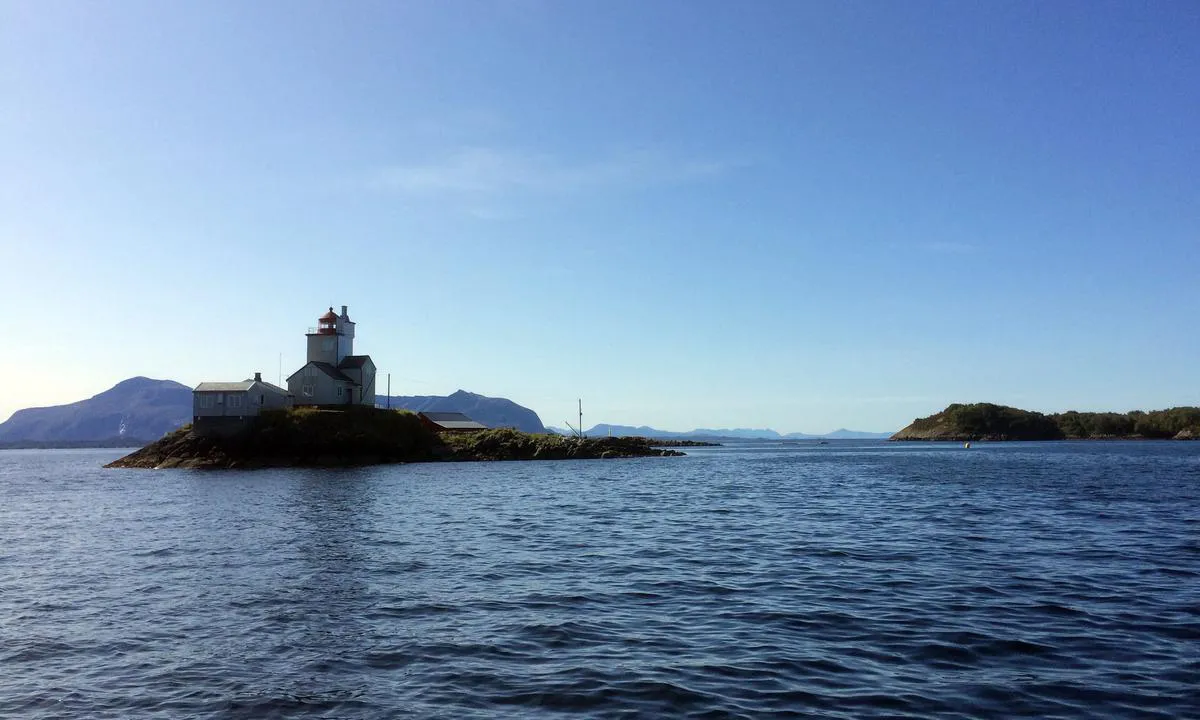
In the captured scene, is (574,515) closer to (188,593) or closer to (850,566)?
(850,566)

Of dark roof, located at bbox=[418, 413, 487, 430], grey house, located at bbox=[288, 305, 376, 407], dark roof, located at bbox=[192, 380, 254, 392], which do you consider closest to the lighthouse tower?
grey house, located at bbox=[288, 305, 376, 407]

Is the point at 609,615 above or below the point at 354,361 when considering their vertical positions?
below

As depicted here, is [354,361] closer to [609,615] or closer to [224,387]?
[224,387]

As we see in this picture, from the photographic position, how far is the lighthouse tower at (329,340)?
4190 inches

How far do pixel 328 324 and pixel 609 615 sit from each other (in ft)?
321

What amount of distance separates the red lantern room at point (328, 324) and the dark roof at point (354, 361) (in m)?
4.15

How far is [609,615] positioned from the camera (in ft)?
57.6

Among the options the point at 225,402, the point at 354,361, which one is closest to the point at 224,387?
the point at 225,402

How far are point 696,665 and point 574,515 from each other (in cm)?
2563

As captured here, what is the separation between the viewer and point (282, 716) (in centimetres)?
1164

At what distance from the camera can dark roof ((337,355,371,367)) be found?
107312 mm

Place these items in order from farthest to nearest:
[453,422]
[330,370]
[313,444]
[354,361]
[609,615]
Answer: [453,422], [354,361], [330,370], [313,444], [609,615]

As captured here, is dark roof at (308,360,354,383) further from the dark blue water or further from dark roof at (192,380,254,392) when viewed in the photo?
the dark blue water

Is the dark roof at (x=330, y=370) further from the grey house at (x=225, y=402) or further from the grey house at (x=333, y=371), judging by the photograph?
the grey house at (x=225, y=402)
